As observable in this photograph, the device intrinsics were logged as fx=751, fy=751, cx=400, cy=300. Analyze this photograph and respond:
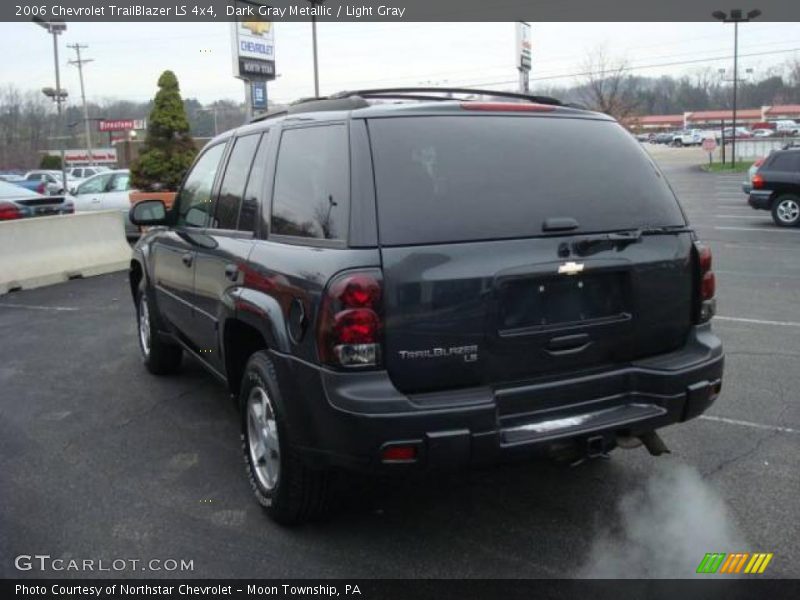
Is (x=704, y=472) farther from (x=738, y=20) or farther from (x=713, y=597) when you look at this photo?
(x=738, y=20)

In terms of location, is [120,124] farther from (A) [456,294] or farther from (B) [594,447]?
(B) [594,447]

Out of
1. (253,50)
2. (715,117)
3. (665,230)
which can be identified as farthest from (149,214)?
(715,117)

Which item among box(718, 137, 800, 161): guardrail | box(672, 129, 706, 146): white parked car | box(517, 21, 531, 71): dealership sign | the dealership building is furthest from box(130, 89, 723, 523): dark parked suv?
the dealership building

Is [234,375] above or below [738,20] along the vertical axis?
below

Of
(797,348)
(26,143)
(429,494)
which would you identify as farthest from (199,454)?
(26,143)

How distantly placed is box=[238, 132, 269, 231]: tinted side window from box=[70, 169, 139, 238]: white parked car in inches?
532

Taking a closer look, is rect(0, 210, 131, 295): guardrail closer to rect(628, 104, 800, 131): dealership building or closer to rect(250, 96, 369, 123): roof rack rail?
rect(250, 96, 369, 123): roof rack rail

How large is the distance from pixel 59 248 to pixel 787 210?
570 inches

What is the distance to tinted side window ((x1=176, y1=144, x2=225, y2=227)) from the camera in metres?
4.86

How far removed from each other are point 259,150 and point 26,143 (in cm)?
8842

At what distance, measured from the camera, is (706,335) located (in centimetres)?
362

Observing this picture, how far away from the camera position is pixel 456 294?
9.84ft

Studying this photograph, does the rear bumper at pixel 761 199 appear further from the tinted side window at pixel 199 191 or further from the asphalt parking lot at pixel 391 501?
the tinted side window at pixel 199 191

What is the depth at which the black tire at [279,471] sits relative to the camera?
11.1 feet
